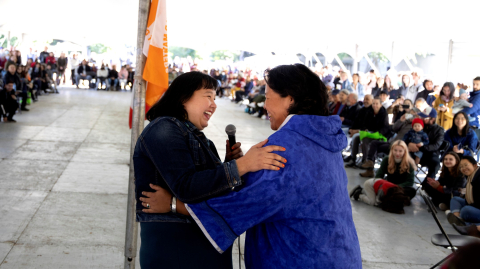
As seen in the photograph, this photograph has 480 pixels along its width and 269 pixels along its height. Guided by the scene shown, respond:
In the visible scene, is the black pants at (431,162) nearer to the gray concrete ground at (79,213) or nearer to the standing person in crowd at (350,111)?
the gray concrete ground at (79,213)

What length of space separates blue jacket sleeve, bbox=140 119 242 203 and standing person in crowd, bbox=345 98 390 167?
7.26m

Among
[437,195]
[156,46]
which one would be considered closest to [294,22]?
[437,195]

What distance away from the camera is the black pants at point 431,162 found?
7.39m

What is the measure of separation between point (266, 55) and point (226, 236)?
30902mm

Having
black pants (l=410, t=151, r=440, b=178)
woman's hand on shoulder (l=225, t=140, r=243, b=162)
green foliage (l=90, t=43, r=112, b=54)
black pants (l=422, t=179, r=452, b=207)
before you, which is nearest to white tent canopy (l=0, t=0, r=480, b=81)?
black pants (l=410, t=151, r=440, b=178)

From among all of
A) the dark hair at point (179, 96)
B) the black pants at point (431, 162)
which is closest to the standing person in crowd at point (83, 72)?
the black pants at point (431, 162)

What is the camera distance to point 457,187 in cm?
602

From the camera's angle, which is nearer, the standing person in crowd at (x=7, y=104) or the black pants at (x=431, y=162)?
the black pants at (x=431, y=162)

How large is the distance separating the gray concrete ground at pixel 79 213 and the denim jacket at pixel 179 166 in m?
2.09

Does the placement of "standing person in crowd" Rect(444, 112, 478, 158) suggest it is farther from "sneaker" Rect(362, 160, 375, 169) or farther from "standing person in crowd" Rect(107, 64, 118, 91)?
"standing person in crowd" Rect(107, 64, 118, 91)

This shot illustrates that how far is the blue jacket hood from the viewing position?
160 centimetres

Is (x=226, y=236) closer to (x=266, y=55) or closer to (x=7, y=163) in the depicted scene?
(x=7, y=163)

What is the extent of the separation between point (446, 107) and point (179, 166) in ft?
28.5

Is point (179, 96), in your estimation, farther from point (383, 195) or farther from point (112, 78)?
point (112, 78)
